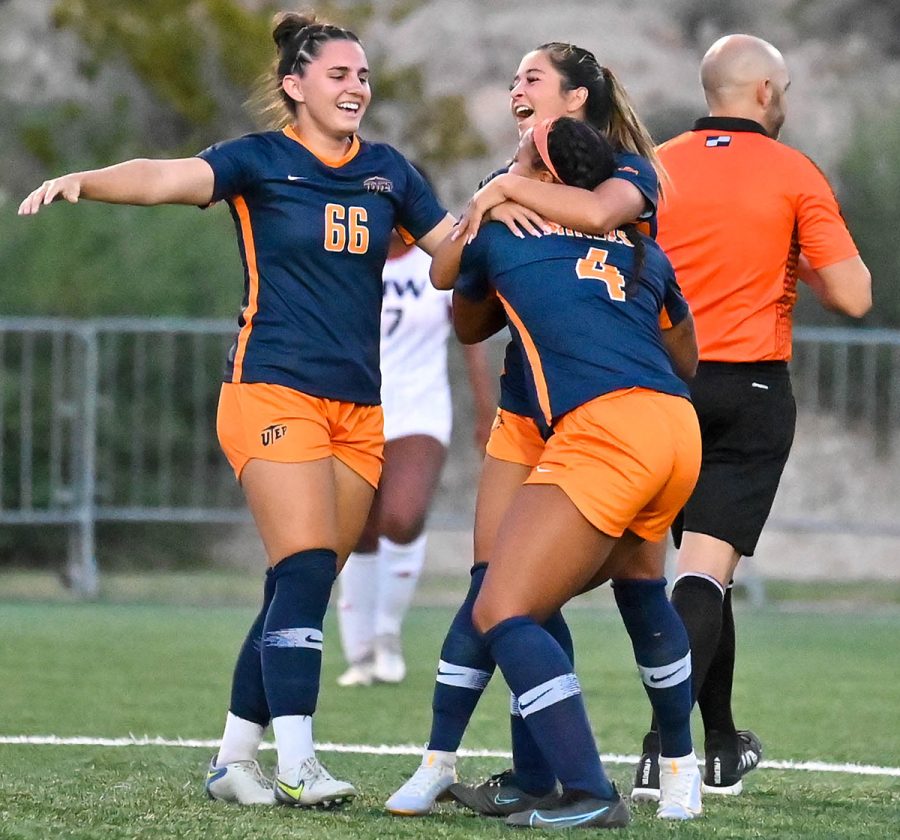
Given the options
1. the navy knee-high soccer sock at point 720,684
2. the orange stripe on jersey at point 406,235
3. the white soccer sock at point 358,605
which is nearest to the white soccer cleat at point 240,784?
the navy knee-high soccer sock at point 720,684

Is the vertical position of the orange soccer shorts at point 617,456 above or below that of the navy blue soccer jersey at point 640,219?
below

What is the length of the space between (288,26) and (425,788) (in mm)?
2140

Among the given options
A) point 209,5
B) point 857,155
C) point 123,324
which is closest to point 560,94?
point 123,324

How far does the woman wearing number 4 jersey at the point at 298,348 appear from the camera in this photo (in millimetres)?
4777

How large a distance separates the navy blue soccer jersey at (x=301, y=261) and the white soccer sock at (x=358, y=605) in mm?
3386

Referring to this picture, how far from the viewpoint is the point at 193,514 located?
40.7 feet

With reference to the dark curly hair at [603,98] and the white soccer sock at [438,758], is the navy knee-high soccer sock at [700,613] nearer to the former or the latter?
the white soccer sock at [438,758]

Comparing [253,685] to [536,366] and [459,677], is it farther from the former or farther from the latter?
[536,366]

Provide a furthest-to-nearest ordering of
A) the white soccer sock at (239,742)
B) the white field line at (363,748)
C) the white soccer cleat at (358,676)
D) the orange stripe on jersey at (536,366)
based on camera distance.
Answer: the white soccer cleat at (358,676), the white field line at (363,748), the white soccer sock at (239,742), the orange stripe on jersey at (536,366)

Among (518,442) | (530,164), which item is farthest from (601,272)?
(518,442)

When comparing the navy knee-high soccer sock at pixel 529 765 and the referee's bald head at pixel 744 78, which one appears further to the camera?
the referee's bald head at pixel 744 78

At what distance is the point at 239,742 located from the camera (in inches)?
196

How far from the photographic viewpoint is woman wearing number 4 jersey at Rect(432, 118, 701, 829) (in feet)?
14.2

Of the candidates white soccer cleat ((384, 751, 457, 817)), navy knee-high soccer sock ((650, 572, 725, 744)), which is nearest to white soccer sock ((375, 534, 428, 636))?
navy knee-high soccer sock ((650, 572, 725, 744))
